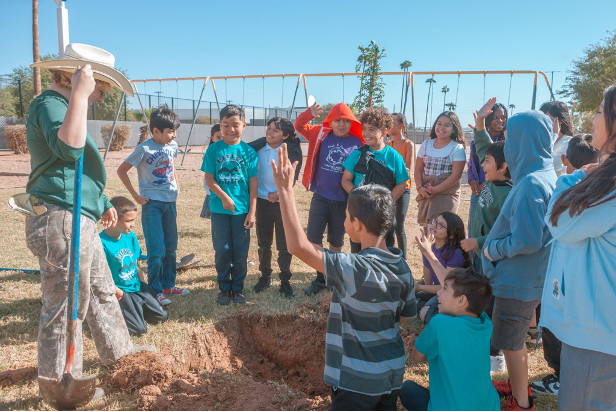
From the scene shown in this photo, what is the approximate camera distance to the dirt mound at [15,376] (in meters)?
2.71

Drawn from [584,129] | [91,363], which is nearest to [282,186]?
[91,363]

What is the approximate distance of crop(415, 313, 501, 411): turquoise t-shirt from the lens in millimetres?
1958

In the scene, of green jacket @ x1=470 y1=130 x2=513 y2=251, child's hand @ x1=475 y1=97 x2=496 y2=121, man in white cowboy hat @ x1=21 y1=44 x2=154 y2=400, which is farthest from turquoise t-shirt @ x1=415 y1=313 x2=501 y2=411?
child's hand @ x1=475 y1=97 x2=496 y2=121

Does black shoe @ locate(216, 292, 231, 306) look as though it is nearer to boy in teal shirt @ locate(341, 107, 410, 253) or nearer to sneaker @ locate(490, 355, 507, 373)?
boy in teal shirt @ locate(341, 107, 410, 253)

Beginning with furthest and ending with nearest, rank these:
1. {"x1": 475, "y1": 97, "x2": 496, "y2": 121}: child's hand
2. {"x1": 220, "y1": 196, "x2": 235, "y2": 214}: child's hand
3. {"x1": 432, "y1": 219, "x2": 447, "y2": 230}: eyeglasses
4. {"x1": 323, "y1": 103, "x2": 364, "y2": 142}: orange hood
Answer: {"x1": 323, "y1": 103, "x2": 364, "y2": 142}: orange hood < {"x1": 475, "y1": 97, "x2": 496, "y2": 121}: child's hand < {"x1": 220, "y1": 196, "x2": 235, "y2": 214}: child's hand < {"x1": 432, "y1": 219, "x2": 447, "y2": 230}: eyeglasses

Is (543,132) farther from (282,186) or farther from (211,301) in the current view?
(211,301)

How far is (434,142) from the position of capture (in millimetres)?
4996

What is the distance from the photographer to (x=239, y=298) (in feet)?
13.5

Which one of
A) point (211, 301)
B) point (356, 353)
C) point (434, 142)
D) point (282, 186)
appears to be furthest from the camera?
point (434, 142)

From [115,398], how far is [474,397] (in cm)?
207

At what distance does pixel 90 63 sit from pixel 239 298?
8.26ft

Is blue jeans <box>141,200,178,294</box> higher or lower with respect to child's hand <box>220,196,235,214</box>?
lower

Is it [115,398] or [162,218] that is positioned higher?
[162,218]

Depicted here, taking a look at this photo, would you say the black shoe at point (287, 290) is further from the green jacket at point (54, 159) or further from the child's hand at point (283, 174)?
the child's hand at point (283, 174)
